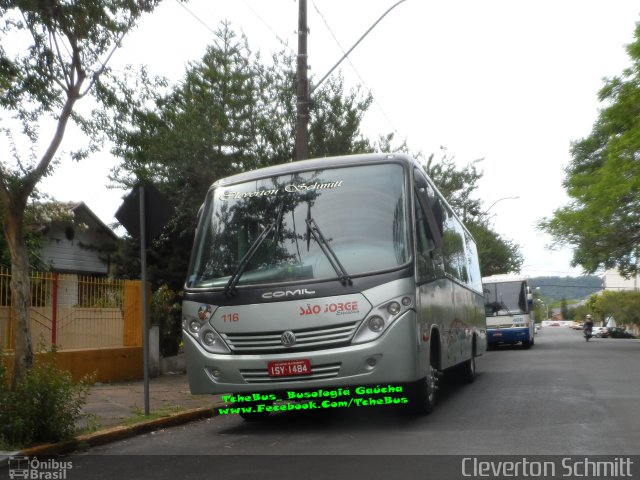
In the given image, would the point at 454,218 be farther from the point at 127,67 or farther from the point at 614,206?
the point at 614,206

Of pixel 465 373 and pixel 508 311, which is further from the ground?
pixel 508 311

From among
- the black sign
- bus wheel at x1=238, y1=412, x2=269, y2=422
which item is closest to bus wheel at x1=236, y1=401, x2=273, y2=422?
bus wheel at x1=238, y1=412, x2=269, y2=422

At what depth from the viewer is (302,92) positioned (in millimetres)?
15516

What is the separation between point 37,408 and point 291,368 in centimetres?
248

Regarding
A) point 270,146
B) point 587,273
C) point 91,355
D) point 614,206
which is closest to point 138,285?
point 91,355

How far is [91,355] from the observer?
14.7m

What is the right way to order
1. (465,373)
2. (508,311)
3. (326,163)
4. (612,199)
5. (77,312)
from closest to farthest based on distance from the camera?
1. (326,163)
2. (77,312)
3. (465,373)
4. (508,311)
5. (612,199)

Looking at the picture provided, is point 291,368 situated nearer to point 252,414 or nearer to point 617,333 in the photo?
point 252,414

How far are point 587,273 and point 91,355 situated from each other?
27.6 m

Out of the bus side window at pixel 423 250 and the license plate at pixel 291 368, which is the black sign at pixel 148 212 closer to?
the license plate at pixel 291 368

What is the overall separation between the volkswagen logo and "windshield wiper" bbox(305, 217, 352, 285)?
0.75 metres

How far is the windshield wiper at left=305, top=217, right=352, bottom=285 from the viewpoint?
8.79 metres

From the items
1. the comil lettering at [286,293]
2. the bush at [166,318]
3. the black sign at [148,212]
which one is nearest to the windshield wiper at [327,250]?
the comil lettering at [286,293]

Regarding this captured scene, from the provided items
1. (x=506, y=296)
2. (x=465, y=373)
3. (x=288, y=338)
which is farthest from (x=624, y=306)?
(x=288, y=338)
